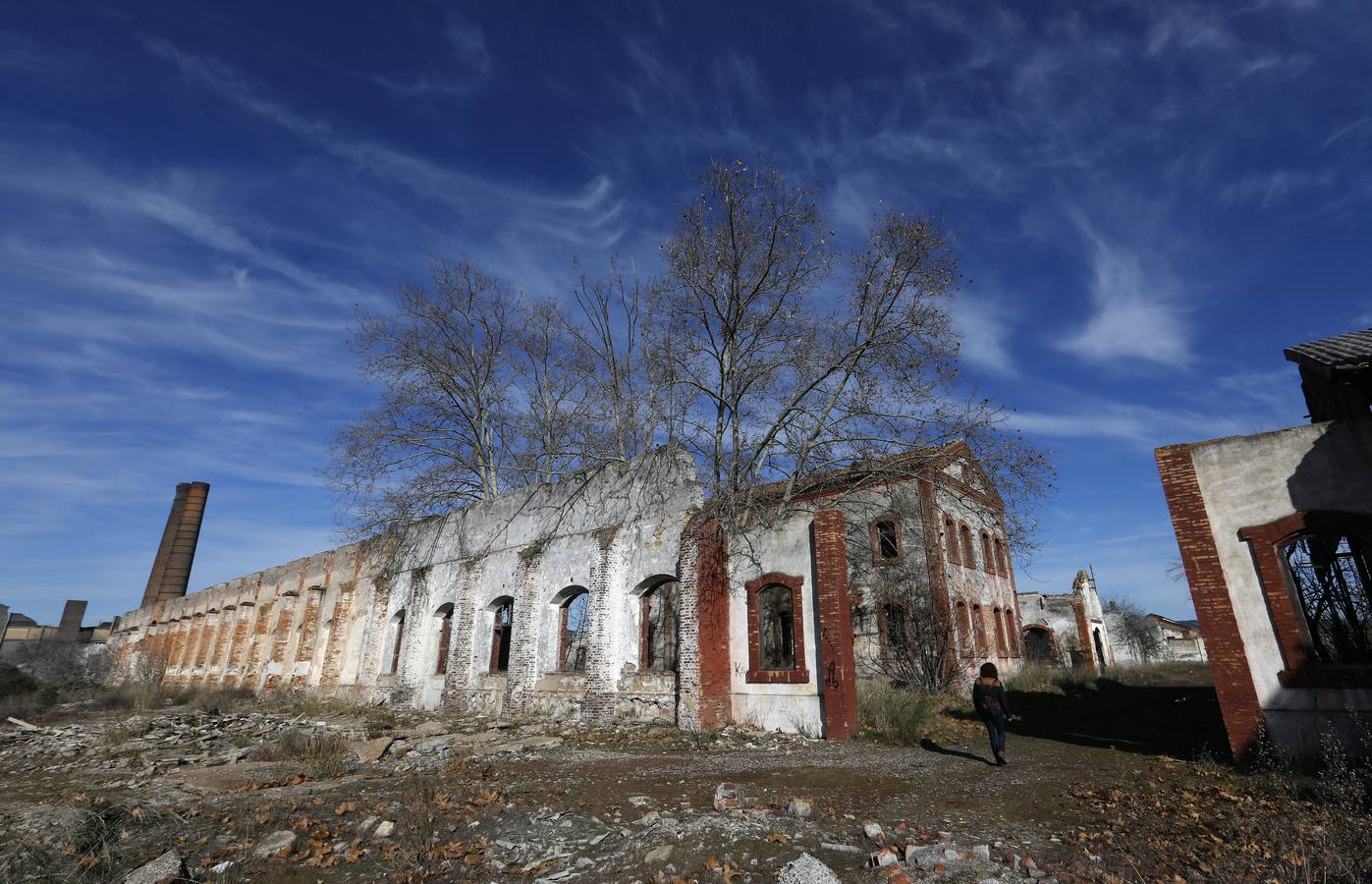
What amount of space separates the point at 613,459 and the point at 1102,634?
3101 cm

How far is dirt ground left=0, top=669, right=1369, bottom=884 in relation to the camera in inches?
182

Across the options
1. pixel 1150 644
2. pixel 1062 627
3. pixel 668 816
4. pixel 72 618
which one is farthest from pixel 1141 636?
pixel 72 618

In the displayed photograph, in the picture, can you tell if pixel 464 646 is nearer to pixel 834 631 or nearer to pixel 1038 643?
pixel 834 631

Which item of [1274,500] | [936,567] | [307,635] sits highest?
[936,567]

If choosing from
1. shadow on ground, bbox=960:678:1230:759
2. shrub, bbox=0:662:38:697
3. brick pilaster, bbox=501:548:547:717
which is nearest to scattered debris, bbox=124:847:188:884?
brick pilaster, bbox=501:548:547:717

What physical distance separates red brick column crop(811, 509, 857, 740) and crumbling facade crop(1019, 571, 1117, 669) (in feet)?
73.8

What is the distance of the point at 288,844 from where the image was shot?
5199 millimetres

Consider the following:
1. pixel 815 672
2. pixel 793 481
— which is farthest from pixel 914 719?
pixel 793 481

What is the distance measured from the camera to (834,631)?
10.4 meters

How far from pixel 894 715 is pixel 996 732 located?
2060 mm

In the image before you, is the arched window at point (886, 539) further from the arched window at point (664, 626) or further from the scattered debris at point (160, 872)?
the scattered debris at point (160, 872)

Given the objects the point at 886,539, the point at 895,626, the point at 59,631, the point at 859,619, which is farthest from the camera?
the point at 59,631

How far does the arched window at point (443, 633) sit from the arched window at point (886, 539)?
12.3 meters

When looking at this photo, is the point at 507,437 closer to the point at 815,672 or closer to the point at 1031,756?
the point at 815,672
